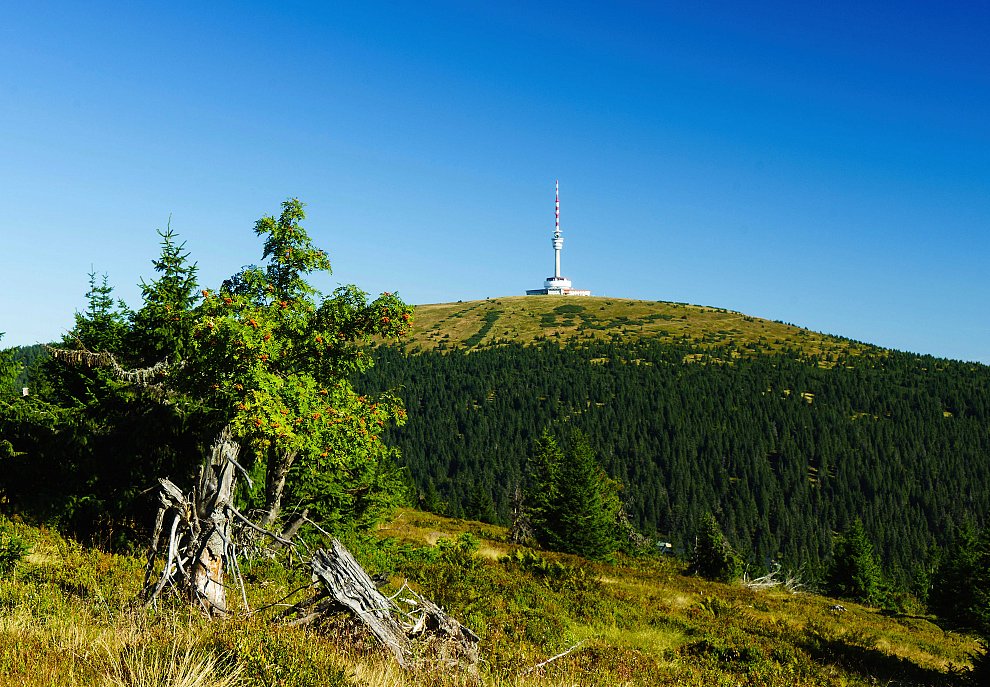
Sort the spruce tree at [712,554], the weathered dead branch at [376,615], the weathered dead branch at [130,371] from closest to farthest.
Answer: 1. the weathered dead branch at [376,615]
2. the weathered dead branch at [130,371]
3. the spruce tree at [712,554]

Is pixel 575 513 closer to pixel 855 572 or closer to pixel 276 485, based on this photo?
pixel 855 572

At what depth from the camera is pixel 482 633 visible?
11.0 metres

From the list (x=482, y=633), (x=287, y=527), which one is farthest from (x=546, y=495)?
(x=482, y=633)

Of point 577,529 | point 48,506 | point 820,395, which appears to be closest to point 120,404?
point 48,506

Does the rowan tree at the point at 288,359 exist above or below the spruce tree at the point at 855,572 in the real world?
above

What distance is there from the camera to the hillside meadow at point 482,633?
17.1ft

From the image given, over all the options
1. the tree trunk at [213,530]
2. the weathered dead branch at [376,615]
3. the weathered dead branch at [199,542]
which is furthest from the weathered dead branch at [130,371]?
the weathered dead branch at [376,615]

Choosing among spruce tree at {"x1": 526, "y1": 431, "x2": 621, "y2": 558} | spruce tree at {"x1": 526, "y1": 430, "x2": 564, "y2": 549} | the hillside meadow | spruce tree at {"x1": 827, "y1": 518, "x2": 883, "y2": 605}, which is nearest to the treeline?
spruce tree at {"x1": 827, "y1": 518, "x2": 883, "y2": 605}

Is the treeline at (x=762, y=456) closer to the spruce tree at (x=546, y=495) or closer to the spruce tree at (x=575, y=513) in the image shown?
the spruce tree at (x=546, y=495)

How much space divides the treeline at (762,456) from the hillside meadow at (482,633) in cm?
10524

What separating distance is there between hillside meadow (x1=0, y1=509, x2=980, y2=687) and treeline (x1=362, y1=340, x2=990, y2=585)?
345 feet

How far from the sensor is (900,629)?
26047 millimetres

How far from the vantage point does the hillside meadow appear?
5.21 metres

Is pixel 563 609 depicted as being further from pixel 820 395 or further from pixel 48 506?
pixel 820 395
